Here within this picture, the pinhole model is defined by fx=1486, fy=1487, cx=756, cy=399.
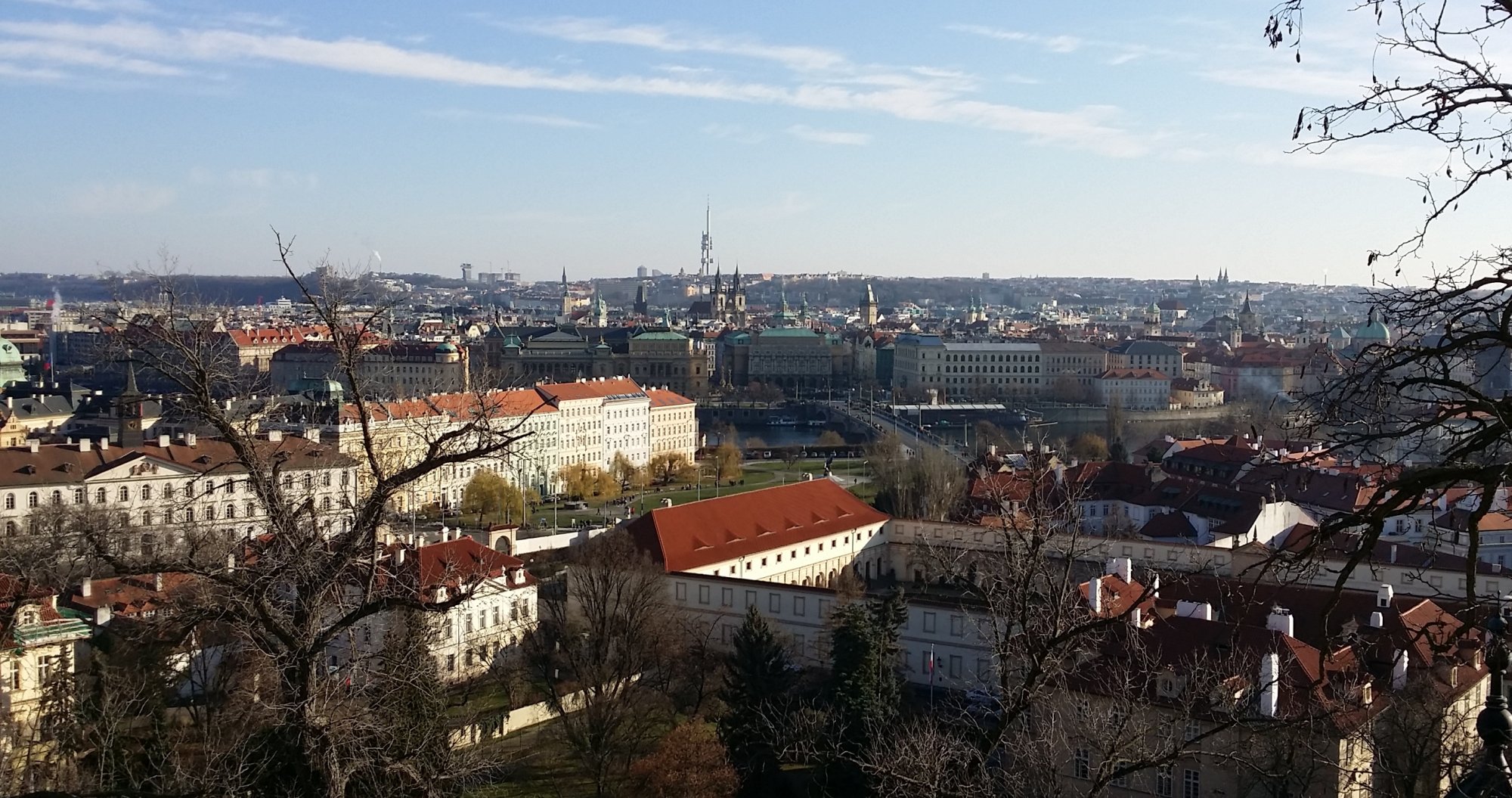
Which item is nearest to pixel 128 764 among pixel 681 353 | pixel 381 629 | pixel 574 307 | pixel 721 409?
pixel 381 629

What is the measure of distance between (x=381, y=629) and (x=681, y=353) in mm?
68610

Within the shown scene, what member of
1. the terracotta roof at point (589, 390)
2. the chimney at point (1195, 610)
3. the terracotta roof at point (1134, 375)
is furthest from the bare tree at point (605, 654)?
the terracotta roof at point (1134, 375)

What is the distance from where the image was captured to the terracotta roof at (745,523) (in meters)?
26.5

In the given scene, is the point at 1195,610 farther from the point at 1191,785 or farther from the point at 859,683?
the point at 859,683

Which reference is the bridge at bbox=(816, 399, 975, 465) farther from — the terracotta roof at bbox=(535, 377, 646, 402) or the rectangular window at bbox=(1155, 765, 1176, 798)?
the rectangular window at bbox=(1155, 765, 1176, 798)

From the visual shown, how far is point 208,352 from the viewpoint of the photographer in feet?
17.2

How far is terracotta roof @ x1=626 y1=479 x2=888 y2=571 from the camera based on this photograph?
86.9 feet

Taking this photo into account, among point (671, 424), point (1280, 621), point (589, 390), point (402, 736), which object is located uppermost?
point (402, 736)

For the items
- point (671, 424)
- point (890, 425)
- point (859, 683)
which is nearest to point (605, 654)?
point (859, 683)

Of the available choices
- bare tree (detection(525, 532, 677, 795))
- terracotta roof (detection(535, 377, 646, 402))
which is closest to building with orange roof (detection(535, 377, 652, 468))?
terracotta roof (detection(535, 377, 646, 402))

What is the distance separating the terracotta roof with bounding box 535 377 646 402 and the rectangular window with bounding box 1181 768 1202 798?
116ft

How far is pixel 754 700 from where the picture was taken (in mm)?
18359

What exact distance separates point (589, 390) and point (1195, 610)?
36037mm

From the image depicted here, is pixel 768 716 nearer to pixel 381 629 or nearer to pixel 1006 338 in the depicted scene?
pixel 381 629
